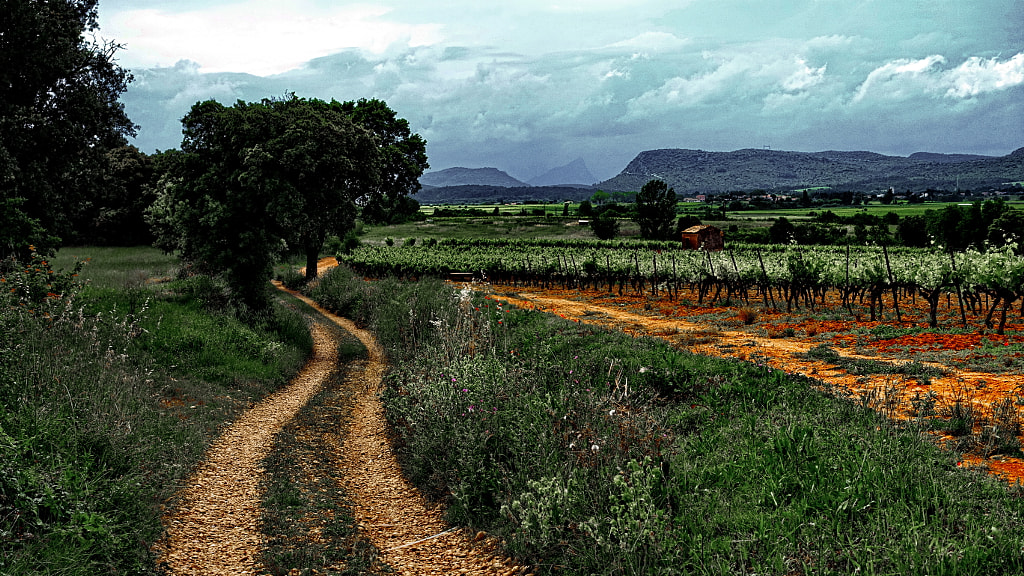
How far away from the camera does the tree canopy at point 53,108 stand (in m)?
16.1

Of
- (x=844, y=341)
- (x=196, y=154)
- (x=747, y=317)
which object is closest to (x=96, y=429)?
(x=196, y=154)

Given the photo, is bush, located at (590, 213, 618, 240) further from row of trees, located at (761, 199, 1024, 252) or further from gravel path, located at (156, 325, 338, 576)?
gravel path, located at (156, 325, 338, 576)

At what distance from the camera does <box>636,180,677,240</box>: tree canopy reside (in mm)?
72062

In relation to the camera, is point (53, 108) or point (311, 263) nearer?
point (53, 108)

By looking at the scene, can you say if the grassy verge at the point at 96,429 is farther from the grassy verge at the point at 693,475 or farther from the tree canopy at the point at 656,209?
the tree canopy at the point at 656,209

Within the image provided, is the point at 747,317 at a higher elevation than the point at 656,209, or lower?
lower

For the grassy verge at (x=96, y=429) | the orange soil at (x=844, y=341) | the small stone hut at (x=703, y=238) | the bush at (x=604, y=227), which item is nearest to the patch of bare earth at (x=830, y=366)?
the orange soil at (x=844, y=341)

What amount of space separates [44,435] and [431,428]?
3682 millimetres

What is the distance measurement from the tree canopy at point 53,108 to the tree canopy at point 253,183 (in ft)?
8.64

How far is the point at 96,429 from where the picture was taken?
598 cm

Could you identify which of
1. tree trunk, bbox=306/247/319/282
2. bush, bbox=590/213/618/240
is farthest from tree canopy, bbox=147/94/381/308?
bush, bbox=590/213/618/240

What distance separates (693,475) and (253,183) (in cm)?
1468

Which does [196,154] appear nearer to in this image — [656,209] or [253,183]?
[253,183]

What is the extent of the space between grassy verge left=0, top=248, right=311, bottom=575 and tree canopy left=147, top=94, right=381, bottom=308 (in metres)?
5.07
